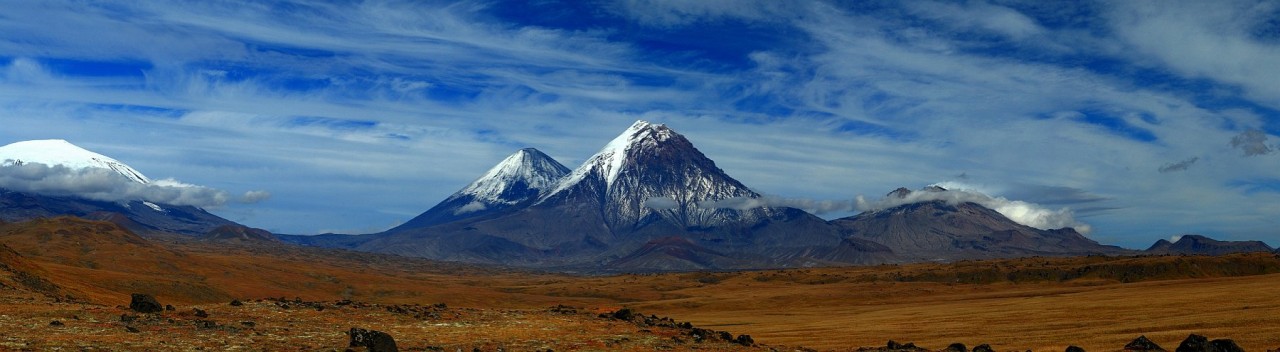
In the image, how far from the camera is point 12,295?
45969 mm

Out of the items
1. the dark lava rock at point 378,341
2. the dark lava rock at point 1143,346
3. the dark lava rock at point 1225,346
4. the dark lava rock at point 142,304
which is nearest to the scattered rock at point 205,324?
the dark lava rock at point 142,304

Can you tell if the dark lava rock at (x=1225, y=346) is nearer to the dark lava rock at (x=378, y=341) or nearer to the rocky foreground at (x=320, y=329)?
the rocky foreground at (x=320, y=329)

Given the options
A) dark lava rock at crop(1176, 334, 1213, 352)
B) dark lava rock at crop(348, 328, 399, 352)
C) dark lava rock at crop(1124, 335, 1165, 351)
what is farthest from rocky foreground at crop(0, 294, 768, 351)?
dark lava rock at crop(1176, 334, 1213, 352)

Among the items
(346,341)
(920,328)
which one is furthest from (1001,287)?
(346,341)

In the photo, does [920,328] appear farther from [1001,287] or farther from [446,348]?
[1001,287]

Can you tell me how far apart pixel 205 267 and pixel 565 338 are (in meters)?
137

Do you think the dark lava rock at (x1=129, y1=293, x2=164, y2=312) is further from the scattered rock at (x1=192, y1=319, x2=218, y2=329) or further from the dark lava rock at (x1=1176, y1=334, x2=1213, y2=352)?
the dark lava rock at (x1=1176, y1=334, x2=1213, y2=352)

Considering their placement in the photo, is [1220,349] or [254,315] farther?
[254,315]

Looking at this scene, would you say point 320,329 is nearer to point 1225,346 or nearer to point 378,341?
point 378,341

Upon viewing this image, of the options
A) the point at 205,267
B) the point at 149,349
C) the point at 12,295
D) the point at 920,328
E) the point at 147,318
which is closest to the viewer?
the point at 149,349

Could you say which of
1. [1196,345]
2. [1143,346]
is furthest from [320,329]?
[1143,346]

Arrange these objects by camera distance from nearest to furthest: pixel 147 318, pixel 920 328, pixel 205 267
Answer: pixel 147 318, pixel 920 328, pixel 205 267

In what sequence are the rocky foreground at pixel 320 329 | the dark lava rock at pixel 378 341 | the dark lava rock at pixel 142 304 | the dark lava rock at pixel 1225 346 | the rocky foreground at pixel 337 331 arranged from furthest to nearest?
1. the dark lava rock at pixel 142 304
2. the dark lava rock at pixel 1225 346
3. the rocky foreground at pixel 337 331
4. the rocky foreground at pixel 320 329
5. the dark lava rock at pixel 378 341

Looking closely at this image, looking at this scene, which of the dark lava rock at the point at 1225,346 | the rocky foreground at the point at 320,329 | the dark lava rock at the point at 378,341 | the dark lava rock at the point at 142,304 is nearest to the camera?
the dark lava rock at the point at 378,341
